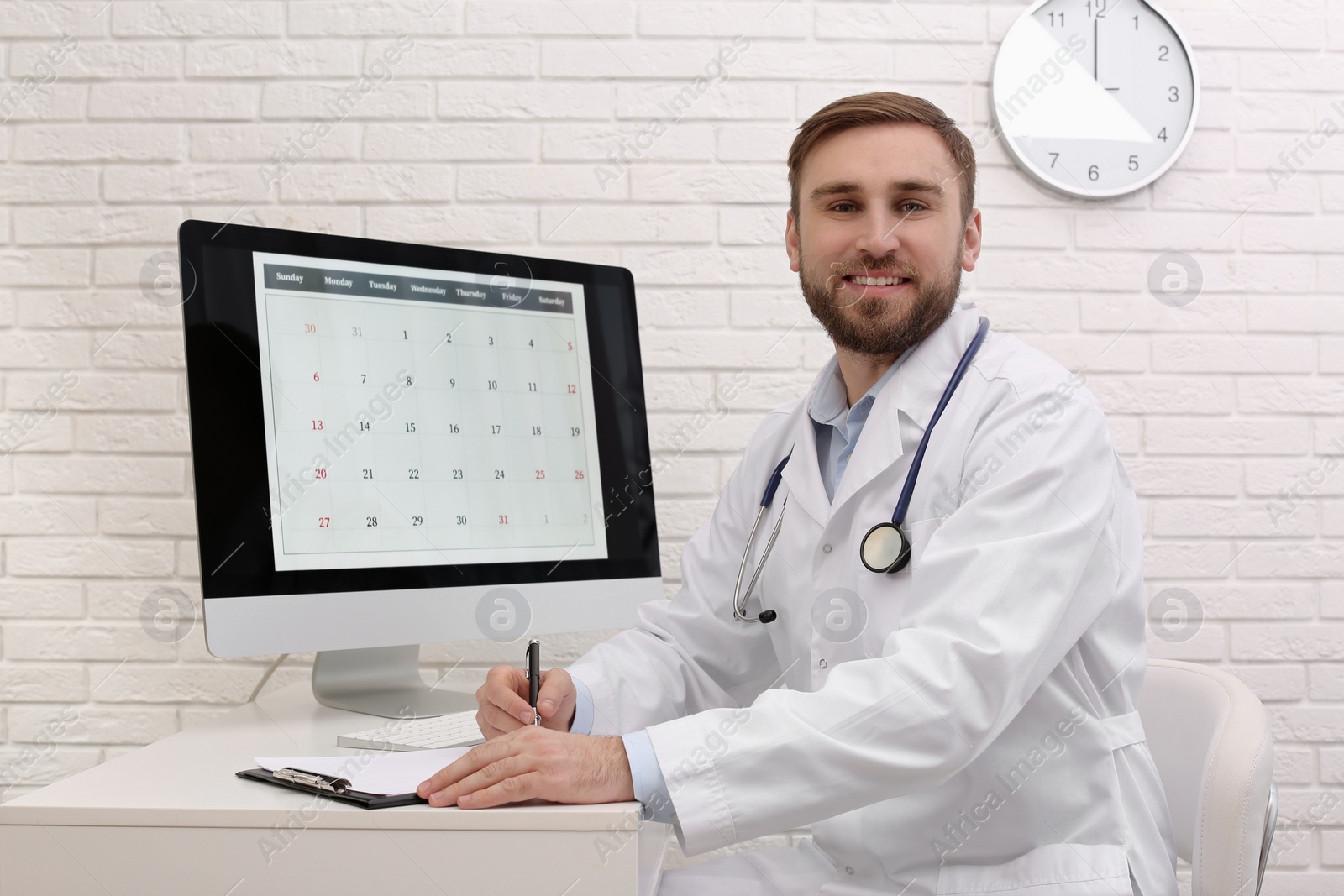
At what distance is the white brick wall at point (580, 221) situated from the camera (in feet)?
6.82

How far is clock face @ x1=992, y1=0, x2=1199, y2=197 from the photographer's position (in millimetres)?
2070

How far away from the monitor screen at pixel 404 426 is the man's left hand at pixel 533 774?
1.54 feet

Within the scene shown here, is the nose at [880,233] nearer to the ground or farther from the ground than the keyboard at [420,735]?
farther from the ground

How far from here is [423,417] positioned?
1.46 m

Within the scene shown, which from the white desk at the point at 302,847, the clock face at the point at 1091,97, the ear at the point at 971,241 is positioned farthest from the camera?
the clock face at the point at 1091,97

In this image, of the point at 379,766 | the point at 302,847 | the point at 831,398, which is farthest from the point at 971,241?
the point at 302,847

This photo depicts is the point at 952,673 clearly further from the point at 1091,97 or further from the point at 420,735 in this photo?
the point at 1091,97

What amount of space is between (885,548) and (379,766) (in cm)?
62

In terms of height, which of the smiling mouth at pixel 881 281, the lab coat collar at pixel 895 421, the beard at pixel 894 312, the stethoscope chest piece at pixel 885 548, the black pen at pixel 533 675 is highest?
the smiling mouth at pixel 881 281

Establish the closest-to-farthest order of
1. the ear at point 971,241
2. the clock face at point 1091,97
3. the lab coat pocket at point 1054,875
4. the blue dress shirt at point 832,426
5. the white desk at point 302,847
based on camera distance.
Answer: the white desk at point 302,847, the lab coat pocket at point 1054,875, the blue dress shirt at point 832,426, the ear at point 971,241, the clock face at point 1091,97

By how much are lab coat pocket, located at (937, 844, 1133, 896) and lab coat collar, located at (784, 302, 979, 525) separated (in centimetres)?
43

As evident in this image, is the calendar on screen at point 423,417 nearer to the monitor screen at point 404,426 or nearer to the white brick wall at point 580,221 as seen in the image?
the monitor screen at point 404,426

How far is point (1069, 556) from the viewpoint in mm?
1038

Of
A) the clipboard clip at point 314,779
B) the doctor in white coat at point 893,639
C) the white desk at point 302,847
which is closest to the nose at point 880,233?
the doctor in white coat at point 893,639
